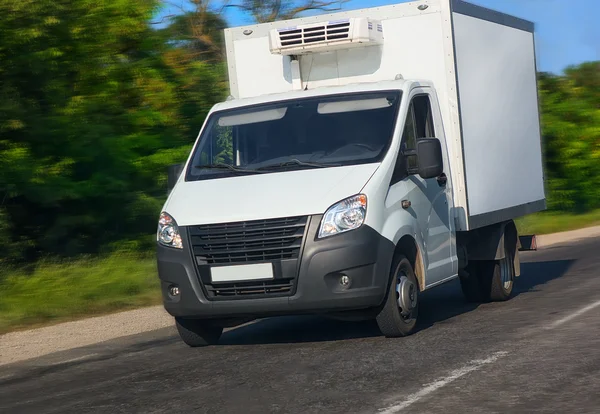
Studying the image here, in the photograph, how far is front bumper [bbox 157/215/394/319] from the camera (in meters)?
8.37

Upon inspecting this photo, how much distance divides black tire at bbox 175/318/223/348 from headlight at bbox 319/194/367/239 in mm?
1668

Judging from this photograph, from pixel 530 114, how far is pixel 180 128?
7.35 meters

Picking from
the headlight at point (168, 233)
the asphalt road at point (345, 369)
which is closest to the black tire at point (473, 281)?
the asphalt road at point (345, 369)

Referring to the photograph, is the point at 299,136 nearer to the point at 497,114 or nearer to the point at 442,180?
the point at 442,180

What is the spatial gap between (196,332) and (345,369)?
2079mm

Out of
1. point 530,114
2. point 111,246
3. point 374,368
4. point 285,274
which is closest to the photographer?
point 374,368

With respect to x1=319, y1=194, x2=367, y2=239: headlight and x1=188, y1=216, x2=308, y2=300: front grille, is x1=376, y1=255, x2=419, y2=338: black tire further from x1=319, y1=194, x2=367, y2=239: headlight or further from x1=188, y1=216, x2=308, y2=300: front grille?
x1=188, y1=216, x2=308, y2=300: front grille

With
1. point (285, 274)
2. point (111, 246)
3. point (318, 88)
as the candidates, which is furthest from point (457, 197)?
point (111, 246)

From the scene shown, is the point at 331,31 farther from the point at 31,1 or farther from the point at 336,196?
the point at 31,1

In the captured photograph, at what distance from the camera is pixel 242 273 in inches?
336

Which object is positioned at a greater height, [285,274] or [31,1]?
[31,1]

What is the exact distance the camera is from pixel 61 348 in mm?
10227

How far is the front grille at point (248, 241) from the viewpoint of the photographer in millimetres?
8414

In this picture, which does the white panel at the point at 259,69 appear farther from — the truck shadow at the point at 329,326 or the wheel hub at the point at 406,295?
the wheel hub at the point at 406,295
